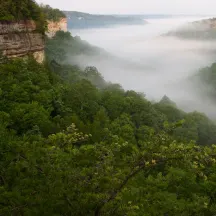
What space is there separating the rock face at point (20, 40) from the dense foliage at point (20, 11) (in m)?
0.52

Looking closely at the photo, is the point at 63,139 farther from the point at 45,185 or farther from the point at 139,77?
the point at 139,77

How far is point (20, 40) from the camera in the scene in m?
32.1

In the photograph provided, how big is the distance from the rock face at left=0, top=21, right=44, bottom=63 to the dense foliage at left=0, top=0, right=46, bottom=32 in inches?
20.5

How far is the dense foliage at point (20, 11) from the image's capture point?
30.6 m

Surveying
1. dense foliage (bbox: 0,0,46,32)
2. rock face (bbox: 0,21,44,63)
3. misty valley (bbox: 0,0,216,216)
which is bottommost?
misty valley (bbox: 0,0,216,216)

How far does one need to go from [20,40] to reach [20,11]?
9.60 ft

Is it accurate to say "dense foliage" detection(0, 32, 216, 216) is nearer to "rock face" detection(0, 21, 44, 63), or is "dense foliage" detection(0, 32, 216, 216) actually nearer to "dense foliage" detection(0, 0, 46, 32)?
"rock face" detection(0, 21, 44, 63)

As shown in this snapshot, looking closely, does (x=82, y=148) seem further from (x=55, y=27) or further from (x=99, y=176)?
(x=55, y=27)

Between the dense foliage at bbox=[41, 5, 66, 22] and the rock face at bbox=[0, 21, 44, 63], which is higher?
the dense foliage at bbox=[41, 5, 66, 22]

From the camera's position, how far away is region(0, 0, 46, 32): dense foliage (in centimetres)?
3062

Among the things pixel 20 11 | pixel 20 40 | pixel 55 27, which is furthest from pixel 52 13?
pixel 20 40

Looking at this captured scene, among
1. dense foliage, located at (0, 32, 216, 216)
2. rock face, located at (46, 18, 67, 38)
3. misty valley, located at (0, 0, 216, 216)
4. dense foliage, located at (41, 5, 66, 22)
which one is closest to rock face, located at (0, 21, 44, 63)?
misty valley, located at (0, 0, 216, 216)

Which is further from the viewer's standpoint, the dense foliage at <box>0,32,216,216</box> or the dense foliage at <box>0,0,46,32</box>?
the dense foliage at <box>0,0,46,32</box>

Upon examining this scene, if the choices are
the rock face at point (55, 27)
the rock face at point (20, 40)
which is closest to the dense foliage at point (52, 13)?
the rock face at point (55, 27)
